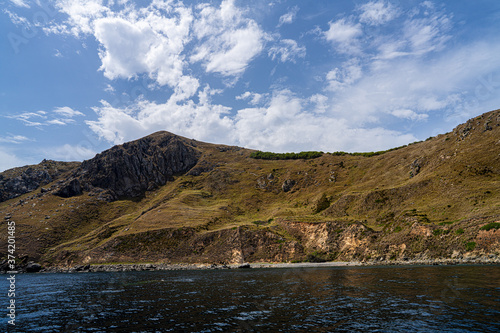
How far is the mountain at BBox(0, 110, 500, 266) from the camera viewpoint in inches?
3039

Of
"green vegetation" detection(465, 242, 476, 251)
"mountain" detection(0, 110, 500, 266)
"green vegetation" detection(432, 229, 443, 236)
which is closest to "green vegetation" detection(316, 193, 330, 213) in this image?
"mountain" detection(0, 110, 500, 266)

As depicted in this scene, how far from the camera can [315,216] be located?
389ft

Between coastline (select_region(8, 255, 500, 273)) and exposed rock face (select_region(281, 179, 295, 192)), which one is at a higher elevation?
exposed rock face (select_region(281, 179, 295, 192))

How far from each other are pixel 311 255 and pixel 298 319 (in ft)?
252

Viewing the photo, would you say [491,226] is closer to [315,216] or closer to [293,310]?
[293,310]

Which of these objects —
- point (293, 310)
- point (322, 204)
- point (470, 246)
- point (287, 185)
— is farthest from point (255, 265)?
point (287, 185)

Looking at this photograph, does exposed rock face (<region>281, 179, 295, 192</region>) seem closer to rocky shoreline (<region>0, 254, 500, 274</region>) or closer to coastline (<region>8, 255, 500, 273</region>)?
coastline (<region>8, 255, 500, 273</region>)

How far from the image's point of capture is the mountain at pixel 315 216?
77.2 m

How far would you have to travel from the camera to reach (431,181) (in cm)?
9938

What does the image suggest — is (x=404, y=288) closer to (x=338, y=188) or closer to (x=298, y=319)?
(x=298, y=319)

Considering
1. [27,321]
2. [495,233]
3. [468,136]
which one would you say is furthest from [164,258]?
[468,136]

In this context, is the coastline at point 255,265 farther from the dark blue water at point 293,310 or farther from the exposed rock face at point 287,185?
the exposed rock face at point 287,185

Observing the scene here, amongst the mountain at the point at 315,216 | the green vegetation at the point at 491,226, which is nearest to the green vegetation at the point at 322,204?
the mountain at the point at 315,216

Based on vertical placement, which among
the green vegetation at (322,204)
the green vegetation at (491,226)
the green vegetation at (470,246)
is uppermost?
the green vegetation at (322,204)
